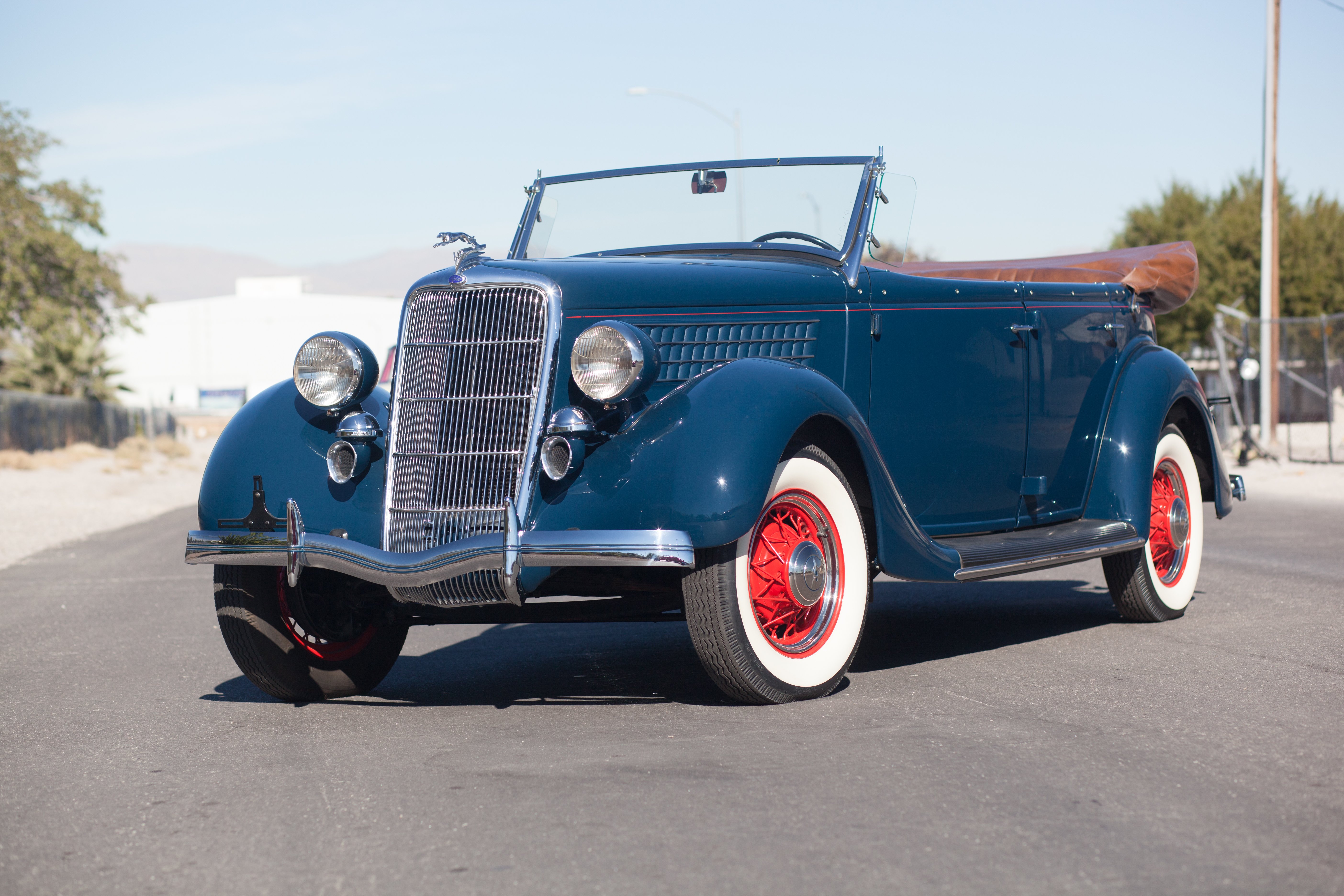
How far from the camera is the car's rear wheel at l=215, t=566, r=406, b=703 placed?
527 cm

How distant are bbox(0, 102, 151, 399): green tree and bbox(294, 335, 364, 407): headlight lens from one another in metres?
32.8

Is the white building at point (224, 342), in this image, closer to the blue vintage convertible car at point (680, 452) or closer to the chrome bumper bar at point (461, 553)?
the blue vintage convertible car at point (680, 452)

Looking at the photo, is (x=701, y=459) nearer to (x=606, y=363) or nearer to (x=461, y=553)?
(x=606, y=363)

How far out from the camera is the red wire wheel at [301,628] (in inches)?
211

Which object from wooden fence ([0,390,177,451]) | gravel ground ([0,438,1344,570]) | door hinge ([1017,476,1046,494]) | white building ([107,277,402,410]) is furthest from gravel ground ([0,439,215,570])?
white building ([107,277,402,410])

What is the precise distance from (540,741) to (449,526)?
2.86 ft

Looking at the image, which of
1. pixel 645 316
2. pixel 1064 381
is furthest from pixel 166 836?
pixel 1064 381

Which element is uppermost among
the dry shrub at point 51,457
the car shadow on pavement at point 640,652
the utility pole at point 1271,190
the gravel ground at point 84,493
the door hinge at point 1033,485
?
the utility pole at point 1271,190

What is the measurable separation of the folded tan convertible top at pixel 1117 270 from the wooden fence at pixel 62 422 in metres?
27.6

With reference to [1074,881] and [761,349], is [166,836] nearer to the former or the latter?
[1074,881]

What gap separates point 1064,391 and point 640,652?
7.70 ft

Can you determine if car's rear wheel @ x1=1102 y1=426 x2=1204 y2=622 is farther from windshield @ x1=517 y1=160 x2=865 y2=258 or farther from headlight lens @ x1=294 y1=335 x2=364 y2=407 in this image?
headlight lens @ x1=294 y1=335 x2=364 y2=407

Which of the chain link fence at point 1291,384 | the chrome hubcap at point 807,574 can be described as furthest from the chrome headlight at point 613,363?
the chain link fence at point 1291,384

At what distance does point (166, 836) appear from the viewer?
3.49m
